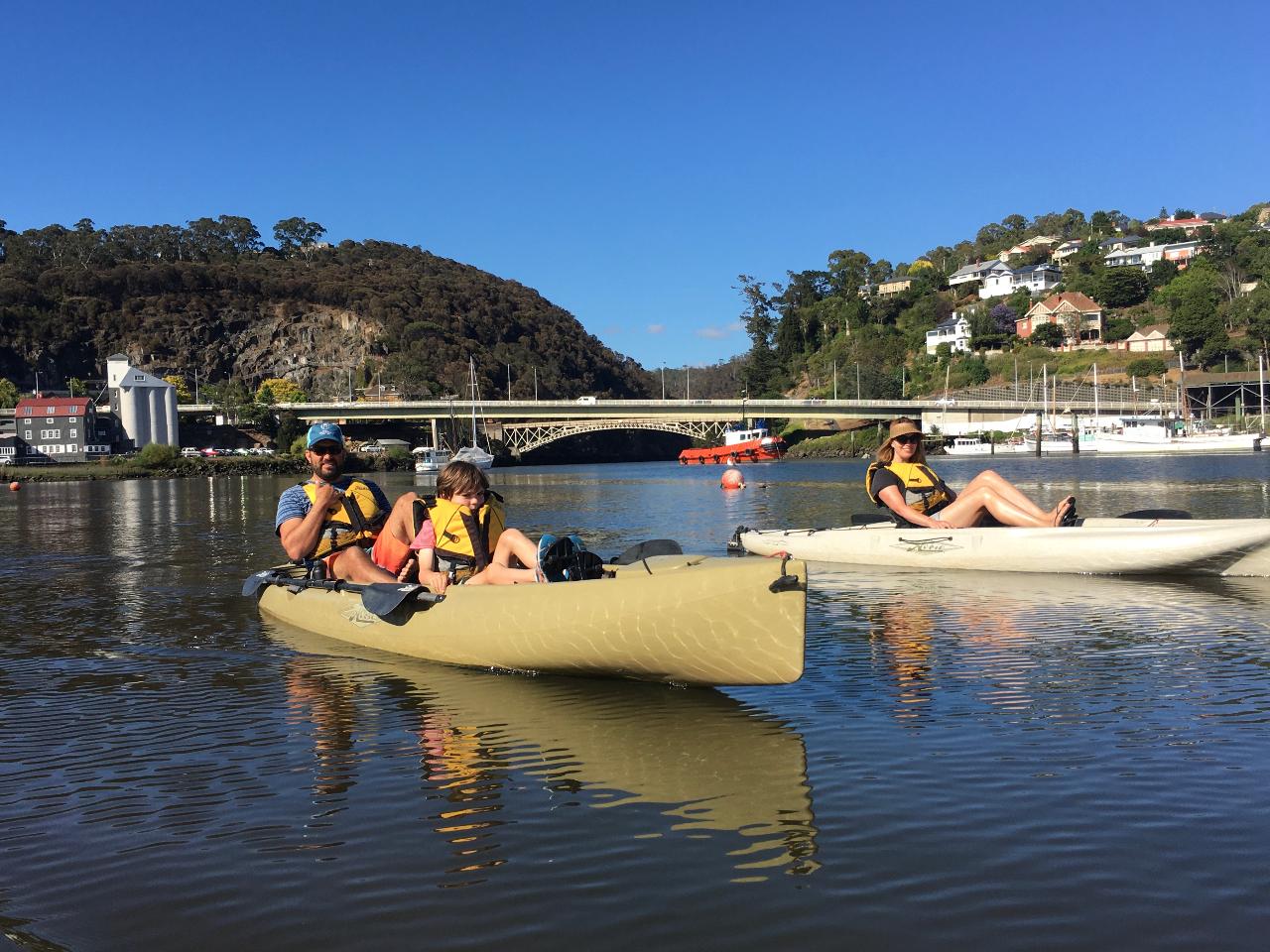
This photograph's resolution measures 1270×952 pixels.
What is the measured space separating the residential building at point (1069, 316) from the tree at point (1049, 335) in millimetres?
1577

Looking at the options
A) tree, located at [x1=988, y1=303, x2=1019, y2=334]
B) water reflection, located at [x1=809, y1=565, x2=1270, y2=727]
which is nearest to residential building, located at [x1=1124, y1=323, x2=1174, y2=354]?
tree, located at [x1=988, y1=303, x2=1019, y2=334]

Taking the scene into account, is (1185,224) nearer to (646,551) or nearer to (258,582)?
(258,582)

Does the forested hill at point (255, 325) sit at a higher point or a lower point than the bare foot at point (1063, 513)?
higher

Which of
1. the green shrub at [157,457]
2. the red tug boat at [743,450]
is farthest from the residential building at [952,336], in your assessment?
the green shrub at [157,457]

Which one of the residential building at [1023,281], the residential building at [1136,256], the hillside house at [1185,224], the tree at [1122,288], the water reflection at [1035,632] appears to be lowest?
the water reflection at [1035,632]

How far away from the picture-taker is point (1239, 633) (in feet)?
33.8

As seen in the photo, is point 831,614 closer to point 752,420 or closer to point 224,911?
point 224,911

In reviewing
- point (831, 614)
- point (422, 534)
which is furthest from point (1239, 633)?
point (422, 534)

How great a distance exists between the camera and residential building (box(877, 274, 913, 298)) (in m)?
163

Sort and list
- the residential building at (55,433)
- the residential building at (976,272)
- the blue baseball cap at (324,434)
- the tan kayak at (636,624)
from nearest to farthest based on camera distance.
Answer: the tan kayak at (636,624) → the blue baseball cap at (324,434) → the residential building at (55,433) → the residential building at (976,272)

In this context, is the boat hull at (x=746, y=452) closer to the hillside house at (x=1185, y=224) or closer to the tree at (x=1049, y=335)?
the tree at (x=1049, y=335)

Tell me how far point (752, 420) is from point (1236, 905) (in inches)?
4814

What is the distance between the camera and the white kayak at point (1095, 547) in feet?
44.5

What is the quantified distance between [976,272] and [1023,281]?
9385mm
